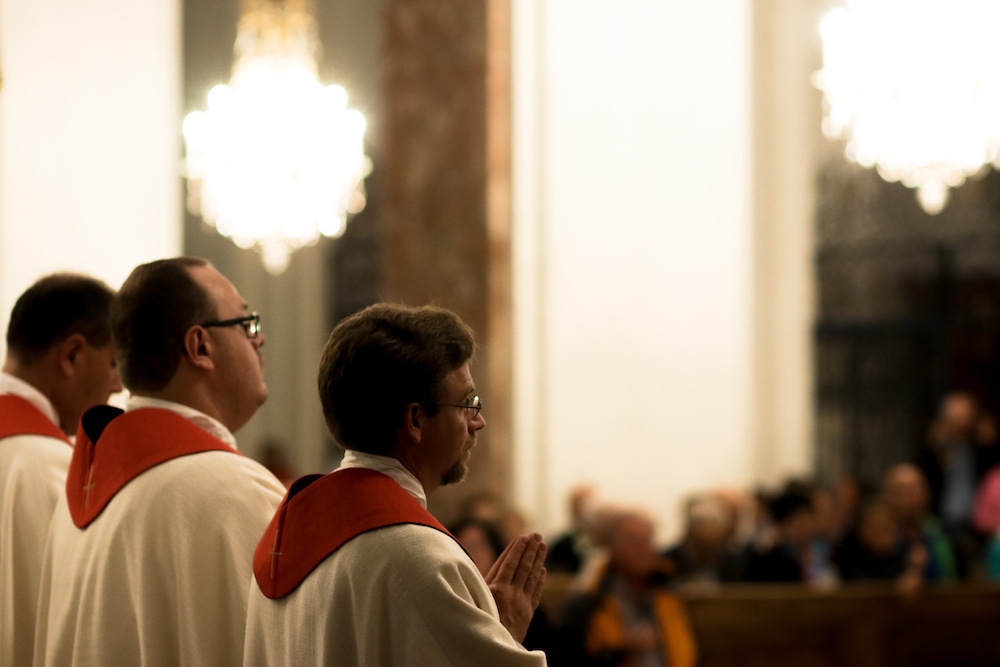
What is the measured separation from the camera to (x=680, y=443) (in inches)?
381

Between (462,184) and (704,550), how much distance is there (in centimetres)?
321

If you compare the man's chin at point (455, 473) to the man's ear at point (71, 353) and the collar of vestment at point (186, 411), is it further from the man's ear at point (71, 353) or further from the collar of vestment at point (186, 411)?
the man's ear at point (71, 353)

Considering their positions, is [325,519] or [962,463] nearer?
[325,519]

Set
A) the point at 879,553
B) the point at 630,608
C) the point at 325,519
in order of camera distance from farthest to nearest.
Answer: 1. the point at 879,553
2. the point at 630,608
3. the point at 325,519

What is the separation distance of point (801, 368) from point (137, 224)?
8000 millimetres

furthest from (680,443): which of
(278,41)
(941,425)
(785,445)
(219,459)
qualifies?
(219,459)

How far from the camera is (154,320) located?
8.76 ft

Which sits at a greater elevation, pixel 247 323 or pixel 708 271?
pixel 708 271

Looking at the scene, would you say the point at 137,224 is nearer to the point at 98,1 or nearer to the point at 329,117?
the point at 98,1

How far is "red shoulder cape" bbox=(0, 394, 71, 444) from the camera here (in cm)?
301

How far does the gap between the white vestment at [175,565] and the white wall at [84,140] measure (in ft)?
6.17

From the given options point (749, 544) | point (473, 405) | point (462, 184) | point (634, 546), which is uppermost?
point (462, 184)

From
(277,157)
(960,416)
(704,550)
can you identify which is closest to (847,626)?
(704,550)

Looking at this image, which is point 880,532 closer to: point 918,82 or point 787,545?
point 787,545
